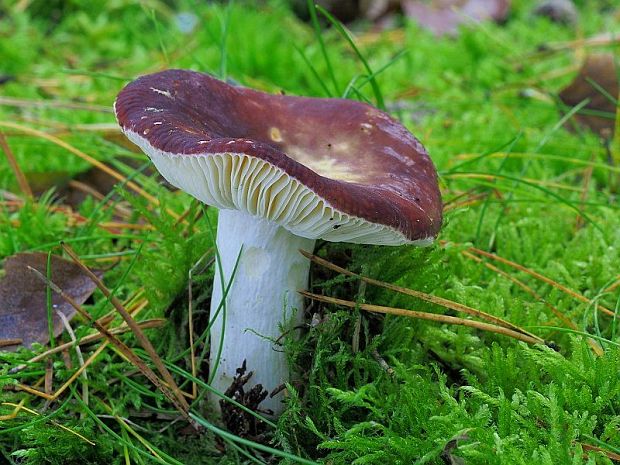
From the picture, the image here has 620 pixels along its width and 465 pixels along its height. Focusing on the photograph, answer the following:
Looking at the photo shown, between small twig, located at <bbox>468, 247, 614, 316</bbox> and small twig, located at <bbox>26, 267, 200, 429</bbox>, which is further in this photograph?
small twig, located at <bbox>468, 247, 614, 316</bbox>

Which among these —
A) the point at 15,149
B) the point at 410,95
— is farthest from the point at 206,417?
the point at 410,95

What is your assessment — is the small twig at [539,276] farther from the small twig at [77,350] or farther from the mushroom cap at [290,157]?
the small twig at [77,350]

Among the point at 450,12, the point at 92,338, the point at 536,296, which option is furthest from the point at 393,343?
the point at 450,12

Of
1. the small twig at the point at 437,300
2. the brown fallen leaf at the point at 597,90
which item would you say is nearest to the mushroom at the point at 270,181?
the small twig at the point at 437,300

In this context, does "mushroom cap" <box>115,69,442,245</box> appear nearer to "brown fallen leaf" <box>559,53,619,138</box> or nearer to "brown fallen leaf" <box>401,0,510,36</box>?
"brown fallen leaf" <box>559,53,619,138</box>

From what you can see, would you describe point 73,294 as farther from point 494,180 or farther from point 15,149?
point 494,180

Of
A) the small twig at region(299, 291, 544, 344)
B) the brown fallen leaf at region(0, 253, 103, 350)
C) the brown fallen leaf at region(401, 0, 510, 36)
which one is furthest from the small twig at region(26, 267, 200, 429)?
the brown fallen leaf at region(401, 0, 510, 36)

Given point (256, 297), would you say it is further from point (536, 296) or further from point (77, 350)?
point (536, 296)

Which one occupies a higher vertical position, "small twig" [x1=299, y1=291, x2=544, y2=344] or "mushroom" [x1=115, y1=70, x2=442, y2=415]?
"mushroom" [x1=115, y1=70, x2=442, y2=415]
